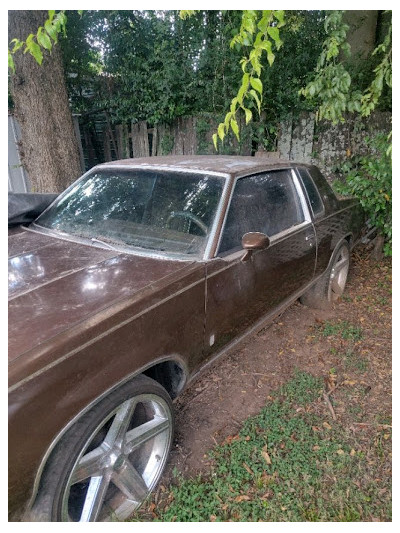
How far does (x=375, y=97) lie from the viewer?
155 inches

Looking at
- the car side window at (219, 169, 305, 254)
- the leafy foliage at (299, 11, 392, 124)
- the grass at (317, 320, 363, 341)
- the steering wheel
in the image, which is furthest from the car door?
the leafy foliage at (299, 11, 392, 124)

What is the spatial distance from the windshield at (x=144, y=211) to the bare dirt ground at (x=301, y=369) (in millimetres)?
974

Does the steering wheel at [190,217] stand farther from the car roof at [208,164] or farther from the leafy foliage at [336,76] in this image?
the leafy foliage at [336,76]

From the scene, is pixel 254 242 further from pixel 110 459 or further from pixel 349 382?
pixel 349 382

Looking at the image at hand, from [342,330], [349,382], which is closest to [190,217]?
[349,382]

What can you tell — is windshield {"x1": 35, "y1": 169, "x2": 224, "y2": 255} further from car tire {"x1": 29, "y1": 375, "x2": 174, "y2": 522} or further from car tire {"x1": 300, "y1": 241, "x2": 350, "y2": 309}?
car tire {"x1": 300, "y1": 241, "x2": 350, "y2": 309}

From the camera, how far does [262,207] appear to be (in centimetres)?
296

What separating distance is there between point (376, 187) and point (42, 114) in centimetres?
410

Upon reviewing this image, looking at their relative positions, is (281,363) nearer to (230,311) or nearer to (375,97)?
(230,311)

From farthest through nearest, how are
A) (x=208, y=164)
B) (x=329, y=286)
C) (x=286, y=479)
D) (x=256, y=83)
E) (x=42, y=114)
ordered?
(x=42, y=114), (x=329, y=286), (x=208, y=164), (x=286, y=479), (x=256, y=83)

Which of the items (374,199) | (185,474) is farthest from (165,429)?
(374,199)

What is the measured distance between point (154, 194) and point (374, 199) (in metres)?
2.89

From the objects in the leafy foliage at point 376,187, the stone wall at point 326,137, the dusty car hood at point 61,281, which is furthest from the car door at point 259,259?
the stone wall at point 326,137

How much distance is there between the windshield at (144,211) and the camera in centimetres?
245
